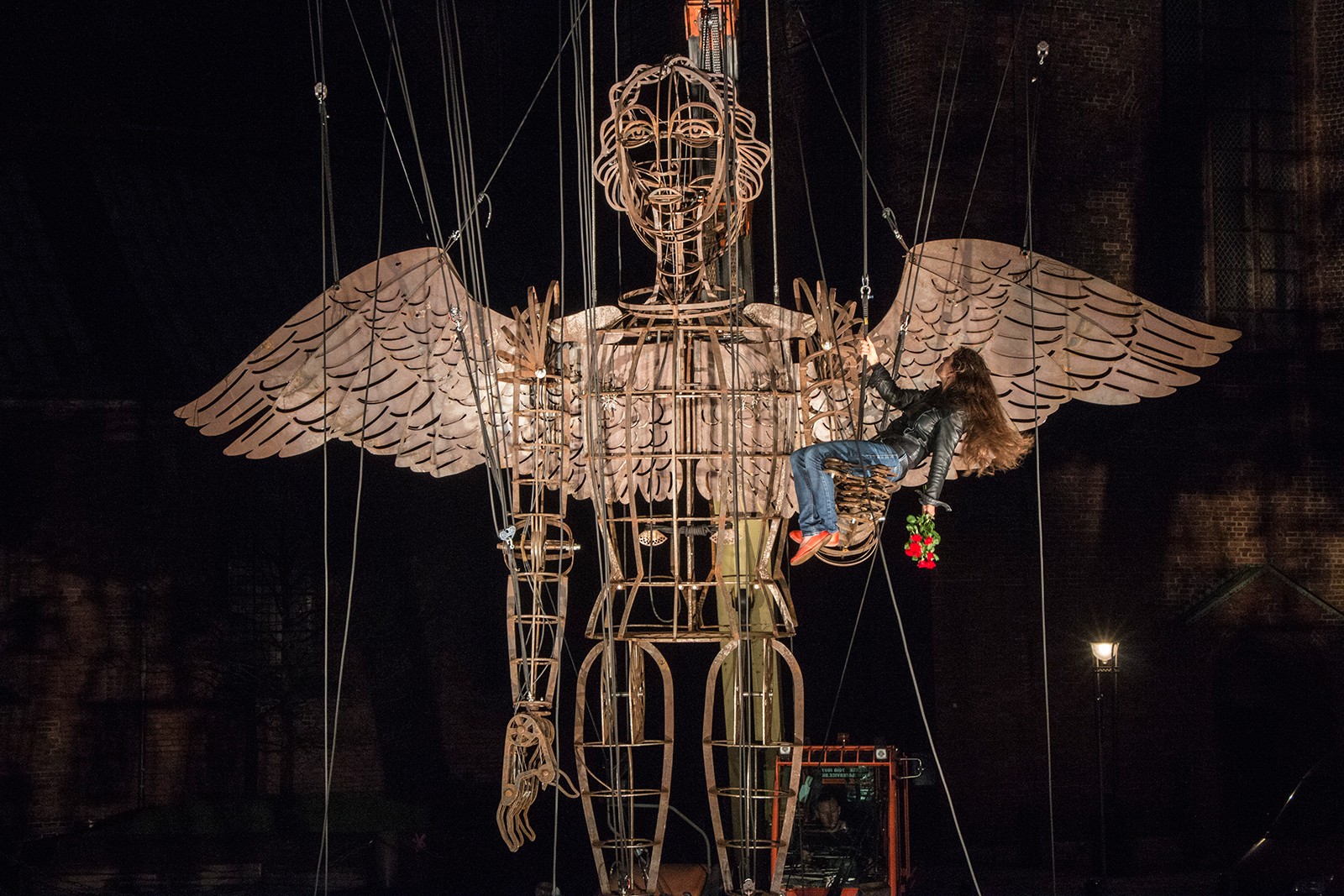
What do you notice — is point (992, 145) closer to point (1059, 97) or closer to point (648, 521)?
point (1059, 97)

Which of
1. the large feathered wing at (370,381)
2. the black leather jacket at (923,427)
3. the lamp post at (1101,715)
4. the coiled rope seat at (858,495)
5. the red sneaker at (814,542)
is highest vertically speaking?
the large feathered wing at (370,381)

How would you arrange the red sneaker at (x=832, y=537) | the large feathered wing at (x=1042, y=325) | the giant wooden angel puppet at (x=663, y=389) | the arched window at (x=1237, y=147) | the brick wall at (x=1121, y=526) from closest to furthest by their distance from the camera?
1. the red sneaker at (x=832, y=537)
2. the giant wooden angel puppet at (x=663, y=389)
3. the large feathered wing at (x=1042, y=325)
4. the brick wall at (x=1121, y=526)
5. the arched window at (x=1237, y=147)

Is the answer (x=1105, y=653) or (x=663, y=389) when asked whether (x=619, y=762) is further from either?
(x=1105, y=653)

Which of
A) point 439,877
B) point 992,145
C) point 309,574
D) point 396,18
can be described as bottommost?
point 439,877

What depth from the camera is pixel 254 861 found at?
548 inches

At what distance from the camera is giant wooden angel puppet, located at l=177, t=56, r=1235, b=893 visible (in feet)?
23.1

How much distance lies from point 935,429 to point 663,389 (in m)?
1.24

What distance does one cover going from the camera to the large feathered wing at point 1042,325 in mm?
8258

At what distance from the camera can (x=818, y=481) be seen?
6.73m

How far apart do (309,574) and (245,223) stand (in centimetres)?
416

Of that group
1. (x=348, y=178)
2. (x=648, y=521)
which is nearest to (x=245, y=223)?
(x=348, y=178)

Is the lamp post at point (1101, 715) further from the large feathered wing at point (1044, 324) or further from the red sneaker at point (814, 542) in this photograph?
the red sneaker at point (814, 542)

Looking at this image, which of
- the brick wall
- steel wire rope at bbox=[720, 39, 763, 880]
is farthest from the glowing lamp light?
steel wire rope at bbox=[720, 39, 763, 880]

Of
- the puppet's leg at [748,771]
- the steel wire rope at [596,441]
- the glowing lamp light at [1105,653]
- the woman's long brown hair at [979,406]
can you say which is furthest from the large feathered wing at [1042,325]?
the glowing lamp light at [1105,653]
